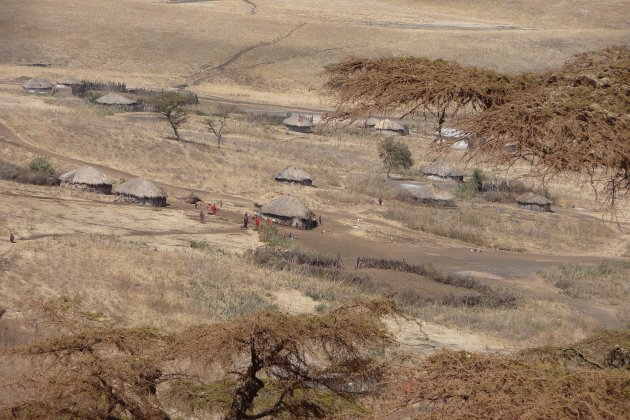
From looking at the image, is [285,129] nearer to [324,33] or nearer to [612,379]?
[324,33]

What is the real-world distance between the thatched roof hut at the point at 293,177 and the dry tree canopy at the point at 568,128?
39.1 m

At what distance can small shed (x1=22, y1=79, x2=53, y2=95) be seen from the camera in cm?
6675

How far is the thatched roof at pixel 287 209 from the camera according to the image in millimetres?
37906

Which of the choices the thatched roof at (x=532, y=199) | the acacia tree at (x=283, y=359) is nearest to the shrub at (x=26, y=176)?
the thatched roof at (x=532, y=199)

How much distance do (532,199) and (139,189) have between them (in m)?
20.3

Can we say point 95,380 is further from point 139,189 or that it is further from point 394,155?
point 394,155

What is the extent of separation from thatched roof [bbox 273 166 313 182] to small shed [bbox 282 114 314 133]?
18323 mm

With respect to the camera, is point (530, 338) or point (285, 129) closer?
point (530, 338)

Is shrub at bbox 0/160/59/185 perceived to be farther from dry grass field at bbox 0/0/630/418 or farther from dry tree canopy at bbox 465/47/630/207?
dry tree canopy at bbox 465/47/630/207

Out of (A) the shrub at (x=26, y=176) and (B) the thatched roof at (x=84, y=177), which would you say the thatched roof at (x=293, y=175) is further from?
(A) the shrub at (x=26, y=176)

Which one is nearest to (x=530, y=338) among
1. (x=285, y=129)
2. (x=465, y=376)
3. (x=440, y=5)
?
(x=465, y=376)

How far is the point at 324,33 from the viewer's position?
102 meters

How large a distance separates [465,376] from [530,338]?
59.9 ft

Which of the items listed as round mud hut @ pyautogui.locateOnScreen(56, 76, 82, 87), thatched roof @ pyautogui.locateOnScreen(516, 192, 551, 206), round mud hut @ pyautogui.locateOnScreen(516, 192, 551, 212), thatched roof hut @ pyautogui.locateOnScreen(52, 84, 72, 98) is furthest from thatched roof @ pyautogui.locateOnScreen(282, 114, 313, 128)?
round mud hut @ pyautogui.locateOnScreen(516, 192, 551, 212)
